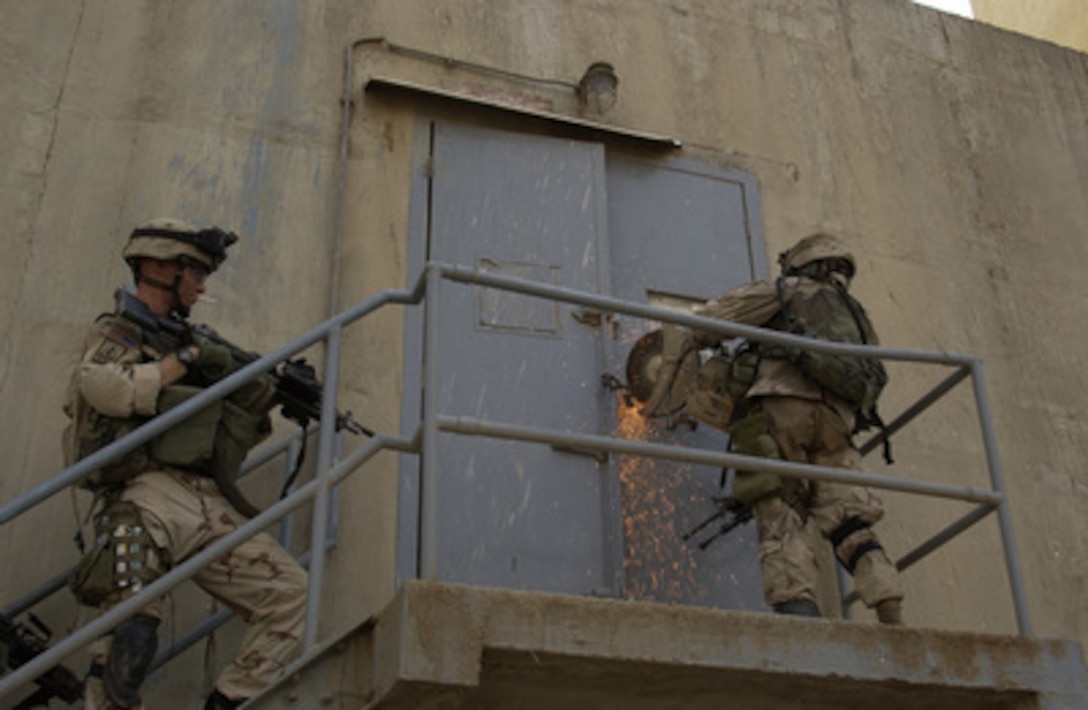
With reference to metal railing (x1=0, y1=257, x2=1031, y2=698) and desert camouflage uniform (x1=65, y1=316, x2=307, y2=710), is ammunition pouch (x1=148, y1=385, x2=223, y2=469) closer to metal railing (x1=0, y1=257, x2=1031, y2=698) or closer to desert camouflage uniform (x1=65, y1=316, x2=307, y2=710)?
desert camouflage uniform (x1=65, y1=316, x2=307, y2=710)

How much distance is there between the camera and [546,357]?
5.91m

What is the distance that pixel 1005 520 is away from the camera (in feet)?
15.4

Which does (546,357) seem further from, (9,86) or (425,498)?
(9,86)

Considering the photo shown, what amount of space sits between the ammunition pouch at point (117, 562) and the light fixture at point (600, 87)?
11.0 feet

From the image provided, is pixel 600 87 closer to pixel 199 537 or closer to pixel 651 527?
pixel 651 527

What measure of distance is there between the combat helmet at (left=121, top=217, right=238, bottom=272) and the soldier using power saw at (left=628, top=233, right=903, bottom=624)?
1905 mm

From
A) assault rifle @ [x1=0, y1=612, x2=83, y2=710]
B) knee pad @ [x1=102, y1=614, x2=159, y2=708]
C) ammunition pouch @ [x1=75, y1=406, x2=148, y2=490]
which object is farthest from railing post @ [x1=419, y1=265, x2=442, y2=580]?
assault rifle @ [x1=0, y1=612, x2=83, y2=710]

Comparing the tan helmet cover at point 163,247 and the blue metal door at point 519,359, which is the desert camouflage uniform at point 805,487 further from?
the tan helmet cover at point 163,247

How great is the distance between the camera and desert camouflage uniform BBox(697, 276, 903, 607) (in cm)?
478

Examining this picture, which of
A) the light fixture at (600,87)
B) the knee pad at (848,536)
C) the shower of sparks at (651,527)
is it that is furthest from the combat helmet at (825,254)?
the light fixture at (600,87)

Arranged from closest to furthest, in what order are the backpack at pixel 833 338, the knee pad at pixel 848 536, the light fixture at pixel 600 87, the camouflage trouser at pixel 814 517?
the camouflage trouser at pixel 814 517 < the knee pad at pixel 848 536 < the backpack at pixel 833 338 < the light fixture at pixel 600 87

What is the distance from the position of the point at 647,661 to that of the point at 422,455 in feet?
2.94

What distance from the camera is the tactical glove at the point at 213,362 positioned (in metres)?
4.55

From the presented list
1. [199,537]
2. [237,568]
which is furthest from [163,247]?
[237,568]
